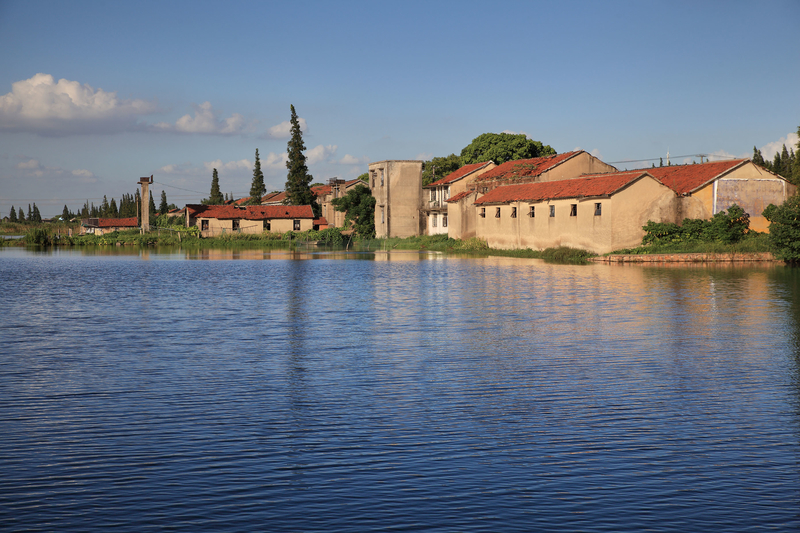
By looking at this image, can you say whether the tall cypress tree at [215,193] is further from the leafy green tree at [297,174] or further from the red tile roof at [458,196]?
the red tile roof at [458,196]

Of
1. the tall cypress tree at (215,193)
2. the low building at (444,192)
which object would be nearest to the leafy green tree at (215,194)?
the tall cypress tree at (215,193)

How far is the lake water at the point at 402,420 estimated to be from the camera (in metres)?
8.08

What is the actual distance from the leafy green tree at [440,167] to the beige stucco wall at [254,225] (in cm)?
1916

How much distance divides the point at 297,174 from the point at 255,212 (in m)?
Answer: 8.31

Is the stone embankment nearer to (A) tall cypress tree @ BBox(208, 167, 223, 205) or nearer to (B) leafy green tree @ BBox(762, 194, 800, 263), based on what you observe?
(B) leafy green tree @ BBox(762, 194, 800, 263)

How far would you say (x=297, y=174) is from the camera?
110062 mm

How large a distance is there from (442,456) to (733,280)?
3016cm

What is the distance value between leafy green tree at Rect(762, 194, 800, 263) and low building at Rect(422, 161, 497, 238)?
3686cm

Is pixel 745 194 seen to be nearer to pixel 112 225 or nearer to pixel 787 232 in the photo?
pixel 787 232

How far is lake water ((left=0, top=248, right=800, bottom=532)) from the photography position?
8.08 m

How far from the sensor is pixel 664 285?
33656 mm

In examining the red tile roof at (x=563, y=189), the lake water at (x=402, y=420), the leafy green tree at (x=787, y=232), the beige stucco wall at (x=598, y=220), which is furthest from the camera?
the red tile roof at (x=563, y=189)

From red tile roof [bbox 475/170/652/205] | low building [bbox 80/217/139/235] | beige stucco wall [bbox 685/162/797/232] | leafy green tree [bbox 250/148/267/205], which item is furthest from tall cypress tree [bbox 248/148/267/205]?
beige stucco wall [bbox 685/162/797/232]

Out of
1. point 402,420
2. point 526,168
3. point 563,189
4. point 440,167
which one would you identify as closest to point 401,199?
point 440,167
